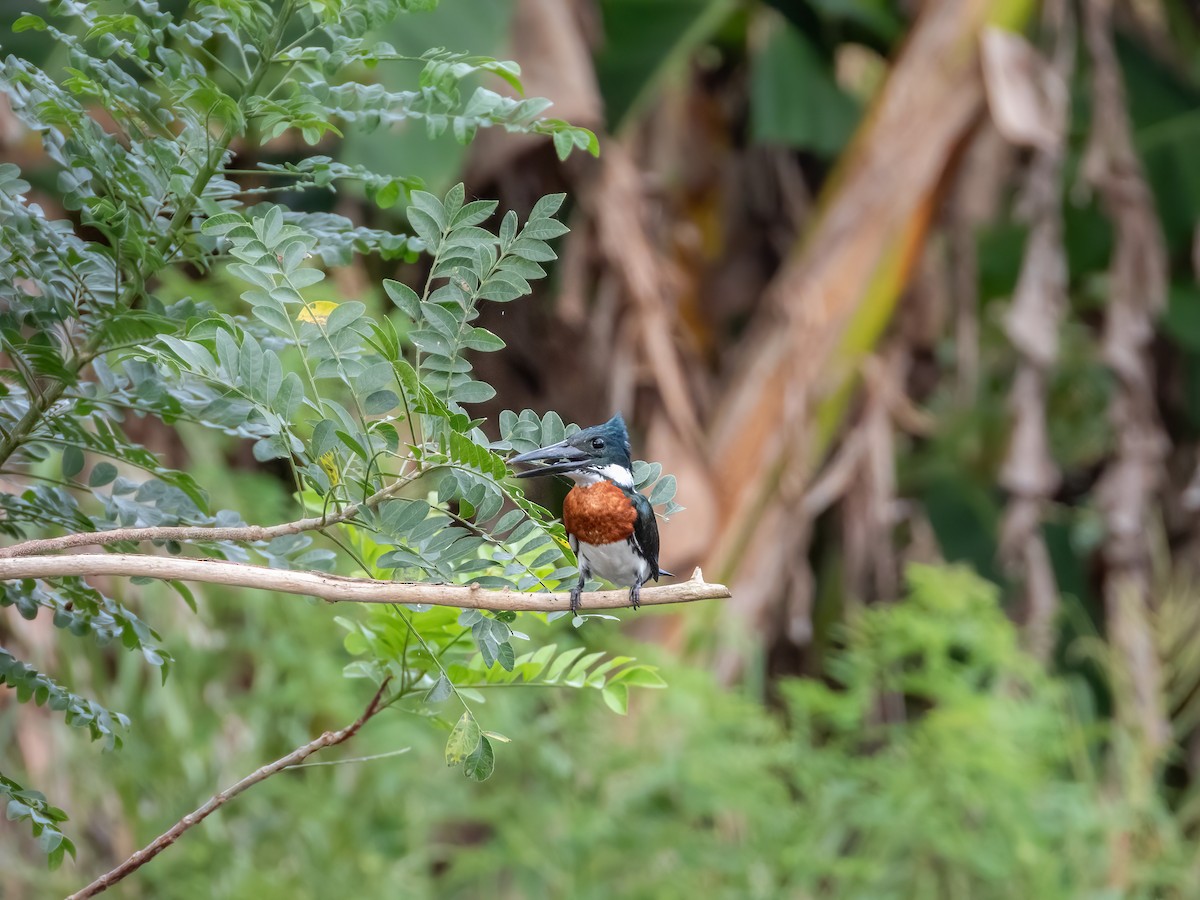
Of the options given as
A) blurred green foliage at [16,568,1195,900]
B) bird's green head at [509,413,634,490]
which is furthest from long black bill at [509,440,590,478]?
blurred green foliage at [16,568,1195,900]

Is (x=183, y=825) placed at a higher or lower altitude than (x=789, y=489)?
higher

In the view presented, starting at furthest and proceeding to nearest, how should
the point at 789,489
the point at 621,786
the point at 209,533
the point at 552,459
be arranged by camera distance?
the point at 789,489, the point at 621,786, the point at 552,459, the point at 209,533

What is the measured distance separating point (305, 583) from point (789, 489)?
2.48 m

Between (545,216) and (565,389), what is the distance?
1780 millimetres

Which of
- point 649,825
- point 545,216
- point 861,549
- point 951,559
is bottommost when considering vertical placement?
point 951,559

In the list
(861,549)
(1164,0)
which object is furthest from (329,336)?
(1164,0)

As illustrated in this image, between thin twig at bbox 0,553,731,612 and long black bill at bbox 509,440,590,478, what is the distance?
0.32 ft

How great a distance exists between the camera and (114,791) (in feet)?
7.33

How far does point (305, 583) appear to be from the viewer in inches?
24.5

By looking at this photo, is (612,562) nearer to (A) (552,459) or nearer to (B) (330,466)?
(A) (552,459)

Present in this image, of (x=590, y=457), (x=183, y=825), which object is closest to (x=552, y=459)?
(x=590, y=457)

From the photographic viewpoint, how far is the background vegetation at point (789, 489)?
220 cm

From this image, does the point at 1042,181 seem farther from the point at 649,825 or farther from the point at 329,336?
the point at 329,336

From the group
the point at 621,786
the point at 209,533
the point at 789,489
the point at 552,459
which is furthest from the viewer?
the point at 789,489
